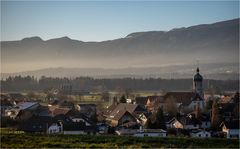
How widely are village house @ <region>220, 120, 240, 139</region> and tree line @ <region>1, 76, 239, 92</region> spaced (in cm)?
4732

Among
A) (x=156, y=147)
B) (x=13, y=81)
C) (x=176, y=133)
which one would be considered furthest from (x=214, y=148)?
(x=13, y=81)

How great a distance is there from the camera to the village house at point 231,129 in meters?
27.2

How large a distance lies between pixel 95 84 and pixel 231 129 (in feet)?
205

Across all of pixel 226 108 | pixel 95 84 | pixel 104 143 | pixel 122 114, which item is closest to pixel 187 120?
pixel 122 114

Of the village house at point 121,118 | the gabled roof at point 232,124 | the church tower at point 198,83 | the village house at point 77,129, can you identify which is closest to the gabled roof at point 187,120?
the gabled roof at point 232,124

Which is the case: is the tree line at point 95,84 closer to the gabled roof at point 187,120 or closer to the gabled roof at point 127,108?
the gabled roof at point 127,108

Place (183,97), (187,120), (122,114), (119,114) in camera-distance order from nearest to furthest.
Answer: (187,120) → (122,114) → (119,114) → (183,97)

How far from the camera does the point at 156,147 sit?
682 inches

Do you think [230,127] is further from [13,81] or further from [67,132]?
[13,81]

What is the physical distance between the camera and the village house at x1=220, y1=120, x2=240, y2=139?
27203 mm

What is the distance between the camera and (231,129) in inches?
1080

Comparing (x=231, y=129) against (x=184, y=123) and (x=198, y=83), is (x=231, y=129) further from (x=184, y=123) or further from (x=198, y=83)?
(x=198, y=83)

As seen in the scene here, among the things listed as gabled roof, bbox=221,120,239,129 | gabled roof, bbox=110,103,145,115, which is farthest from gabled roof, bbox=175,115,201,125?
gabled roof, bbox=110,103,145,115

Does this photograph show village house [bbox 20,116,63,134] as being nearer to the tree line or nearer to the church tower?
the church tower
